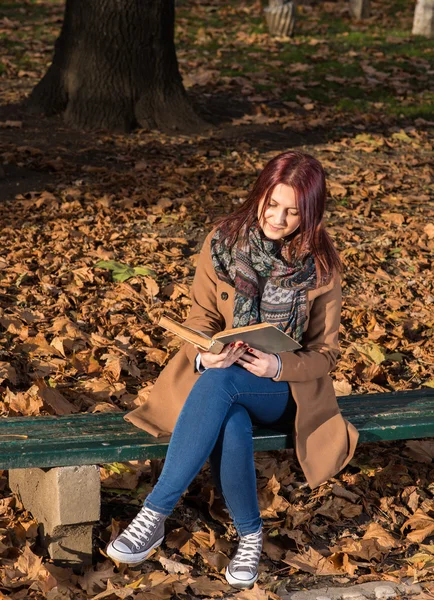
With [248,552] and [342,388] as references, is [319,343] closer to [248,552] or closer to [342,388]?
[248,552]

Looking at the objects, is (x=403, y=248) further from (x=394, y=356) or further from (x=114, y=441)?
(x=114, y=441)

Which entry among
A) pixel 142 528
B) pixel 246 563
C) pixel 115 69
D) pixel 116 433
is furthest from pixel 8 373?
pixel 115 69

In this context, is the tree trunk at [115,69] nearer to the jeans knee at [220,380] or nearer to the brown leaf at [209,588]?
the jeans knee at [220,380]

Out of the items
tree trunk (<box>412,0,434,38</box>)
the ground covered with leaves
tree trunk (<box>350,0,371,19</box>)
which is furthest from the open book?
tree trunk (<box>350,0,371,19</box>)

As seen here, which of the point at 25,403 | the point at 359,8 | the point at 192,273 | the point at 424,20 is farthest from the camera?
the point at 359,8

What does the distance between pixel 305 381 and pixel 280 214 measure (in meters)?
0.62

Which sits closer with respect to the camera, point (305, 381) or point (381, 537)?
point (305, 381)

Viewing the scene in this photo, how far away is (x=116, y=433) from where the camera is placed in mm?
3354

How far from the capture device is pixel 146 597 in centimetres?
314

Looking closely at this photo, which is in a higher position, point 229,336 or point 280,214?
point 280,214

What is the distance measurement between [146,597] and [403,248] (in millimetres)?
3778

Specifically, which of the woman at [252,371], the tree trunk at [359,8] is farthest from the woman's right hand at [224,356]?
the tree trunk at [359,8]

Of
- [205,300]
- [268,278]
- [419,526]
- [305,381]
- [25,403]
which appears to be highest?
[268,278]

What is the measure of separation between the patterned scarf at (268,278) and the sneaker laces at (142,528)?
0.75 meters
